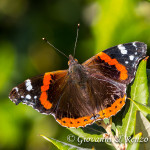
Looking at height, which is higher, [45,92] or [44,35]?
[44,35]

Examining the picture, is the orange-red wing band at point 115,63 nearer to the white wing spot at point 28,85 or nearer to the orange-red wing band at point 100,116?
the orange-red wing band at point 100,116

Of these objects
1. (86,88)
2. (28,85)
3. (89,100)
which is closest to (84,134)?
(89,100)

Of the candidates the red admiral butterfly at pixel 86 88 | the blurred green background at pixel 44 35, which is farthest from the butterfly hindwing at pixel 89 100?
the blurred green background at pixel 44 35

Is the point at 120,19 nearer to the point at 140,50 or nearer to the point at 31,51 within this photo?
the point at 140,50

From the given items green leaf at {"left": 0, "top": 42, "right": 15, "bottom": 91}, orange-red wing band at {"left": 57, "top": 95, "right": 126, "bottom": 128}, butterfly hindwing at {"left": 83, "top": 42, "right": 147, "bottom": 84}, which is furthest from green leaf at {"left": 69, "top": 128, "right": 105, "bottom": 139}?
green leaf at {"left": 0, "top": 42, "right": 15, "bottom": 91}

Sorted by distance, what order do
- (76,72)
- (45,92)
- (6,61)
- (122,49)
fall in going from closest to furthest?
(122,49) < (45,92) < (76,72) < (6,61)

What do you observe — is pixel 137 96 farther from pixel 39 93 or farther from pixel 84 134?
pixel 39 93
